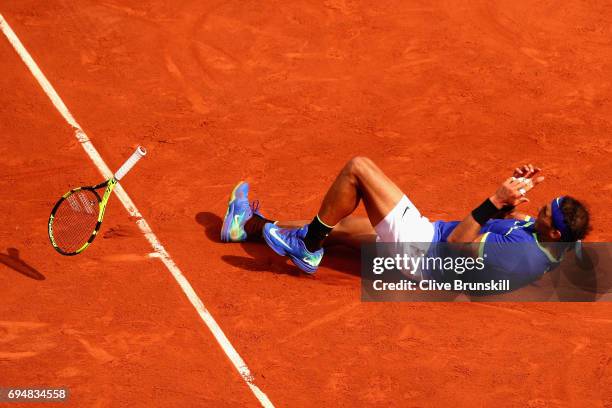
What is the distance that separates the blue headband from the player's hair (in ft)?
0.08

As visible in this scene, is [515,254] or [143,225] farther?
[143,225]

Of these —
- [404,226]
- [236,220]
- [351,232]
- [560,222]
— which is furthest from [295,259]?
[560,222]

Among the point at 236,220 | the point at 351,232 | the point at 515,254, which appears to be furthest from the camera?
the point at 236,220

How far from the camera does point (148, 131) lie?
902 centimetres

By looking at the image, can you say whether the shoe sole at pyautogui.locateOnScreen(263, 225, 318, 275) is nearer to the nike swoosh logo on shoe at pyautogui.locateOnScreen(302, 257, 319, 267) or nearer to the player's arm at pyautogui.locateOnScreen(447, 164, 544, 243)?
the nike swoosh logo on shoe at pyautogui.locateOnScreen(302, 257, 319, 267)

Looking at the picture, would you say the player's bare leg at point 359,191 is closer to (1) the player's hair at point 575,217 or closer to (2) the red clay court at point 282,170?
(2) the red clay court at point 282,170

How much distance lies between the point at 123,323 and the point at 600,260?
4.17 meters

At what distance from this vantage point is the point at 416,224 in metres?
7.25

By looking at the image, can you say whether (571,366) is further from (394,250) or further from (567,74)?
(567,74)

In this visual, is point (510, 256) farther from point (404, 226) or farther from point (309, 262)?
point (309, 262)

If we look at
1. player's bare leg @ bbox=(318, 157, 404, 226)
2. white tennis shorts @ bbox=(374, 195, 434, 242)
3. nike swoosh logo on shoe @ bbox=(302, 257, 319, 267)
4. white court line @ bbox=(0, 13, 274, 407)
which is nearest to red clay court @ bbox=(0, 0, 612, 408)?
white court line @ bbox=(0, 13, 274, 407)

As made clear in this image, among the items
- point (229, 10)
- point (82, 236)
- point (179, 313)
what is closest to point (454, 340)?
point (179, 313)

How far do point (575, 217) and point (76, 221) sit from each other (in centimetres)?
415

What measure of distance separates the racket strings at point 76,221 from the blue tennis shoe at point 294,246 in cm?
149
